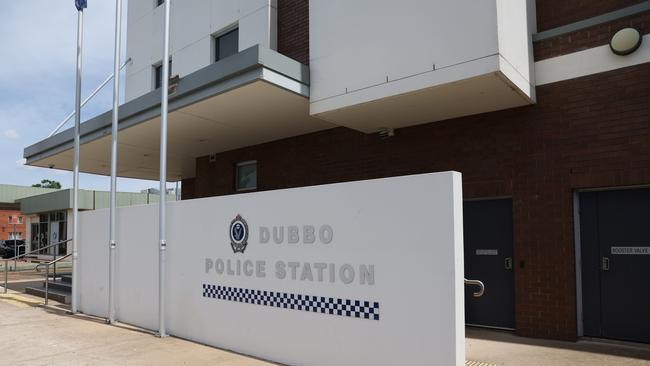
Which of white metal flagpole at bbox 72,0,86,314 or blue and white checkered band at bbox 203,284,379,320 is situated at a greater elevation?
white metal flagpole at bbox 72,0,86,314

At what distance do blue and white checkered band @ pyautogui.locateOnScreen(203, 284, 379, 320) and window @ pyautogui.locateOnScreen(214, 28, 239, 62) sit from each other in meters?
6.66

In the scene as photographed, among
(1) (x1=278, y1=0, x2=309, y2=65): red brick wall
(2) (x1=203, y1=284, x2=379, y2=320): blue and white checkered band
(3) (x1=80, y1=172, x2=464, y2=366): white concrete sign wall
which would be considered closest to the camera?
(3) (x1=80, y1=172, x2=464, y2=366): white concrete sign wall

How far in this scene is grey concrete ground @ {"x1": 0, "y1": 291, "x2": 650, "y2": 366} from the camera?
685cm

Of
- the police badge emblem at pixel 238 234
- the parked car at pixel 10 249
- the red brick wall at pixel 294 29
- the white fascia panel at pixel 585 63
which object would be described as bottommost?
the parked car at pixel 10 249

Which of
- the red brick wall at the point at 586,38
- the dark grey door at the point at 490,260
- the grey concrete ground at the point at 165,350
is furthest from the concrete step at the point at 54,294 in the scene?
the red brick wall at the point at 586,38

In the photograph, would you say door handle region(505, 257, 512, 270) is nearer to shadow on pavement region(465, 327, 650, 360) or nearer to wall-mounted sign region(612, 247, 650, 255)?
shadow on pavement region(465, 327, 650, 360)

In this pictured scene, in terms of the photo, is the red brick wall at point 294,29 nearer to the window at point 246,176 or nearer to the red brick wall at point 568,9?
the window at point 246,176

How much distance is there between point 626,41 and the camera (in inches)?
289

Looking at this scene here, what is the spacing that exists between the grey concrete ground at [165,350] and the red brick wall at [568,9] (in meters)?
4.91

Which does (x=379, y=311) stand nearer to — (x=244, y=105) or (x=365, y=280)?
(x=365, y=280)

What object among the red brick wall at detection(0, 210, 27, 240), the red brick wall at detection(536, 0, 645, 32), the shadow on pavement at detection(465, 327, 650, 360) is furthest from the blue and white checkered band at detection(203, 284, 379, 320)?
the red brick wall at detection(0, 210, 27, 240)

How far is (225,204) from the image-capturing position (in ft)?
26.2

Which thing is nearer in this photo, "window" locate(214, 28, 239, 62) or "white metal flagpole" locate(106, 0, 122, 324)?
"white metal flagpole" locate(106, 0, 122, 324)

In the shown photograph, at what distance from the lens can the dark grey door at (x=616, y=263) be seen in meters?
7.42
